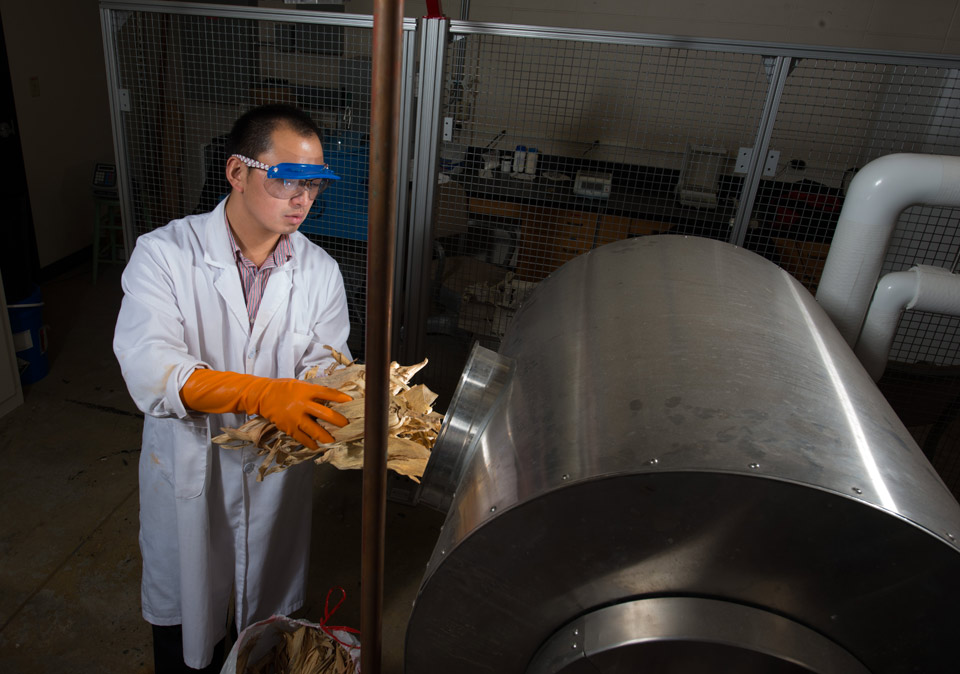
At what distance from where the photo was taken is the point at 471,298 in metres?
2.83

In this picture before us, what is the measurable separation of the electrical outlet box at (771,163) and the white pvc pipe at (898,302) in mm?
775

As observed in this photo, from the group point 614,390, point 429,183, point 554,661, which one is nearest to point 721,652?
point 554,661

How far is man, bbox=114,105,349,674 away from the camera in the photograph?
4.38 feet

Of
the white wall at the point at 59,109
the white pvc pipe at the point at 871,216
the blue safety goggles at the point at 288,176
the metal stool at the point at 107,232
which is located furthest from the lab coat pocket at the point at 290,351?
the white wall at the point at 59,109

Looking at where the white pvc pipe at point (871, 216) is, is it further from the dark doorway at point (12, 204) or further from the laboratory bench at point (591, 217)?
the dark doorway at point (12, 204)

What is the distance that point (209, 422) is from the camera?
4.92ft

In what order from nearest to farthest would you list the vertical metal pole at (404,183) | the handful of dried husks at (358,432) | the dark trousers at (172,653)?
the handful of dried husks at (358,432), the dark trousers at (172,653), the vertical metal pole at (404,183)

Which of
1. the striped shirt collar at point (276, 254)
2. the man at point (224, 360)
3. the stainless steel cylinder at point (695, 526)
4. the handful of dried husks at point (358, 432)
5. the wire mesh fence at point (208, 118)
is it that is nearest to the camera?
the stainless steel cylinder at point (695, 526)

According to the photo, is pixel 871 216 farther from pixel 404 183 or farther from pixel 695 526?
pixel 404 183

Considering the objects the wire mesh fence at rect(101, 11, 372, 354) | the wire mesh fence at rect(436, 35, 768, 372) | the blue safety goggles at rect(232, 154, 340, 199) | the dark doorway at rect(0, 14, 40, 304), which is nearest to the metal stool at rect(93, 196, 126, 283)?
the dark doorway at rect(0, 14, 40, 304)

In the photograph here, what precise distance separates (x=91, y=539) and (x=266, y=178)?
1.72 meters

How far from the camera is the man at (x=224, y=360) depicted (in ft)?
4.38

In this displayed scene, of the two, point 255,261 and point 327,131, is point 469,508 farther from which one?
point 327,131

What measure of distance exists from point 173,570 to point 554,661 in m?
1.38
